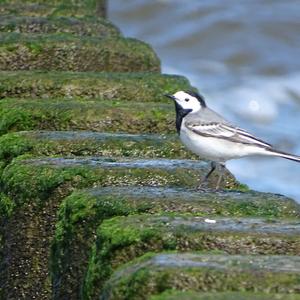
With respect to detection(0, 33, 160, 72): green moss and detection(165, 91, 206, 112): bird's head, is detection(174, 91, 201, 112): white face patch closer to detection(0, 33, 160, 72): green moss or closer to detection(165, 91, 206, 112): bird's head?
detection(165, 91, 206, 112): bird's head

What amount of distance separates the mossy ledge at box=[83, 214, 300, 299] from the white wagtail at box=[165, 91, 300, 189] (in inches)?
78.4

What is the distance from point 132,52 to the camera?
32.8 feet

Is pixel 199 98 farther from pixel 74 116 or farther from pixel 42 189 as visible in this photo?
pixel 42 189

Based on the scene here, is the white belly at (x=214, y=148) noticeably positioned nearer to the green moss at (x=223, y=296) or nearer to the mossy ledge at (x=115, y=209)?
the mossy ledge at (x=115, y=209)

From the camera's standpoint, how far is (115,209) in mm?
5711

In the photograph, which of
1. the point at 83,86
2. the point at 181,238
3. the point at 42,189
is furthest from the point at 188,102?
the point at 181,238

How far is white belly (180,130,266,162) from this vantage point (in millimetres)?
7324

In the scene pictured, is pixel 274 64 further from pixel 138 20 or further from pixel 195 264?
pixel 195 264

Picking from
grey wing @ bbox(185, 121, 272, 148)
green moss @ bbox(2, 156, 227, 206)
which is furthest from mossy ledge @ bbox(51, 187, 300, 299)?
grey wing @ bbox(185, 121, 272, 148)

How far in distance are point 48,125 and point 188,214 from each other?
95.0 inches

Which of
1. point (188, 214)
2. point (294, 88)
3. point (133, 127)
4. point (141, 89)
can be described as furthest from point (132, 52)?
point (294, 88)

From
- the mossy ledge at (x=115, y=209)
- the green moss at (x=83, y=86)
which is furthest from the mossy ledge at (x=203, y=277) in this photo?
the green moss at (x=83, y=86)

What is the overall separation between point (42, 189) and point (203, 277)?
1998mm

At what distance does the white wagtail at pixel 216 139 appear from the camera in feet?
24.1
